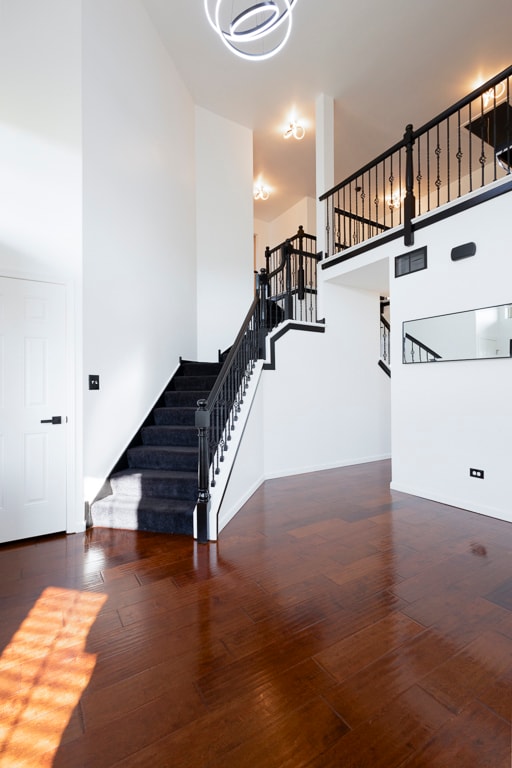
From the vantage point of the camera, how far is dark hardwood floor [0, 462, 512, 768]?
1243 mm

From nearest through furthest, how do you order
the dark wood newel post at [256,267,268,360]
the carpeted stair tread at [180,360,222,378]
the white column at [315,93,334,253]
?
the dark wood newel post at [256,267,268,360] → the carpeted stair tread at [180,360,222,378] → the white column at [315,93,334,253]

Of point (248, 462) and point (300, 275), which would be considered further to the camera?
point (300, 275)

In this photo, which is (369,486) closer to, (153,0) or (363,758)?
(363,758)

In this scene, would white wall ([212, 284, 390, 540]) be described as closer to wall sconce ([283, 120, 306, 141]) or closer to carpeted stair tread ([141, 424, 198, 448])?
carpeted stair tread ([141, 424, 198, 448])

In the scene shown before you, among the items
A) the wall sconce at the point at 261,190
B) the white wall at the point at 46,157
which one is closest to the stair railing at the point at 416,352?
the white wall at the point at 46,157

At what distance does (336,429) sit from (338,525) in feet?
7.92

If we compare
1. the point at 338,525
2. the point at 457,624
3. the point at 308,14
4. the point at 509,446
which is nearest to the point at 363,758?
the point at 457,624

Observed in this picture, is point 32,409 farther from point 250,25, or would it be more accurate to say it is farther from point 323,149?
point 323,149

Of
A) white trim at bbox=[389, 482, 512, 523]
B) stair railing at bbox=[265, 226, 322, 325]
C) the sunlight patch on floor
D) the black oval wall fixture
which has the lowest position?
the sunlight patch on floor

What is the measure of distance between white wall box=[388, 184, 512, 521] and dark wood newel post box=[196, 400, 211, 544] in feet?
8.24

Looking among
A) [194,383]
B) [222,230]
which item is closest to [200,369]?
[194,383]

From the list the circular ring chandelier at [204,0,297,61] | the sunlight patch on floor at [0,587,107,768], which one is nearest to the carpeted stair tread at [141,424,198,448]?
the sunlight patch on floor at [0,587,107,768]

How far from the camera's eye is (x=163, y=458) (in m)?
3.77

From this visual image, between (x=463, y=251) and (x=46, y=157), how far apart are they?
3.98m
